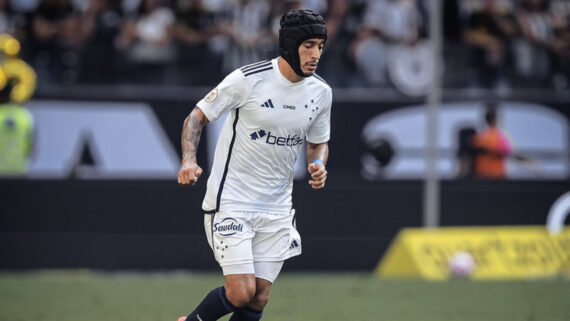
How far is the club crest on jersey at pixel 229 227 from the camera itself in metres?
6.39

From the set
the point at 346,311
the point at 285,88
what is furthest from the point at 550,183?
the point at 285,88

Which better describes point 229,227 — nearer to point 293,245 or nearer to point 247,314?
point 293,245

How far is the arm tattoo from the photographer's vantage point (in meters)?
6.27

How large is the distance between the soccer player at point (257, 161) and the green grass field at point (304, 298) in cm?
263

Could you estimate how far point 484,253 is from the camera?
43.5 ft

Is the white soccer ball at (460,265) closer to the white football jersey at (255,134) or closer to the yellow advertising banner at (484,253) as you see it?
the yellow advertising banner at (484,253)

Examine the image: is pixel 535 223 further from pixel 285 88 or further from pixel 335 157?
pixel 285 88

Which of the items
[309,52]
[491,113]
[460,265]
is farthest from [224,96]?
[491,113]

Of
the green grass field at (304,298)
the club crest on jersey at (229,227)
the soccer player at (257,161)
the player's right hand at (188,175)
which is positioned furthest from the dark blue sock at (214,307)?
the green grass field at (304,298)

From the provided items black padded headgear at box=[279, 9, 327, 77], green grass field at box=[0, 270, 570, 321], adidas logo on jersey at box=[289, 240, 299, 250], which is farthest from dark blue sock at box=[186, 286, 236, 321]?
green grass field at box=[0, 270, 570, 321]

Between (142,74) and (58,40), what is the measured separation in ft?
4.31

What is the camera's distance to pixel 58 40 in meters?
14.1

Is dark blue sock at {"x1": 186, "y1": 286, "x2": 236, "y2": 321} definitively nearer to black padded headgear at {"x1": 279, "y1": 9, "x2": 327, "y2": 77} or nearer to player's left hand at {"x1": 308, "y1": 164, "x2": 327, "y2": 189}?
player's left hand at {"x1": 308, "y1": 164, "x2": 327, "y2": 189}

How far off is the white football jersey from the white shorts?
0.07 metres
